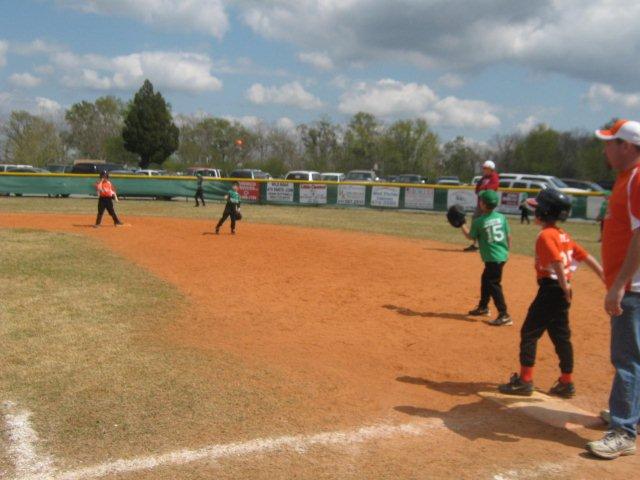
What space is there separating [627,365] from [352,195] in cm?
2708

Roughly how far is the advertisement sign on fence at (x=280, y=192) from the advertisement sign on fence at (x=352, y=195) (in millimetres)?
2708

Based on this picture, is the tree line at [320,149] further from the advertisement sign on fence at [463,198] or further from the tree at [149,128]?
the advertisement sign on fence at [463,198]

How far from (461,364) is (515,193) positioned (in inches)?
937

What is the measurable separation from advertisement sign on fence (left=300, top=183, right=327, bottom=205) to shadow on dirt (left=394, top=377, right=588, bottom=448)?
26.1 metres

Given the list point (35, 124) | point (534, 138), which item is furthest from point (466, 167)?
point (35, 124)

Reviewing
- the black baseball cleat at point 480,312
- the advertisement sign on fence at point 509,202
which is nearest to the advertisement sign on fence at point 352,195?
the advertisement sign on fence at point 509,202

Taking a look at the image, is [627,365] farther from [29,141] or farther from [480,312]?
[29,141]

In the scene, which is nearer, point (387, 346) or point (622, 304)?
point (622, 304)

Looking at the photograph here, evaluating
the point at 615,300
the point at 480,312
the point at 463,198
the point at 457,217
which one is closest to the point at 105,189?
the point at 457,217

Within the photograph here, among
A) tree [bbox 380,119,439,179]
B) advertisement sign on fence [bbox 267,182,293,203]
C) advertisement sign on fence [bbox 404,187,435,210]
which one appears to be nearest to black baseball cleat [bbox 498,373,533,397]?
advertisement sign on fence [bbox 404,187,435,210]

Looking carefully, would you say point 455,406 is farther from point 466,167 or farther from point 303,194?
point 466,167

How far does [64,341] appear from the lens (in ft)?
19.3

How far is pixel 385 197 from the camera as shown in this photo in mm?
30203

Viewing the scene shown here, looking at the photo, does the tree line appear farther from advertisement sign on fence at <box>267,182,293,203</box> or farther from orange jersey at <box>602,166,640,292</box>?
orange jersey at <box>602,166,640,292</box>
